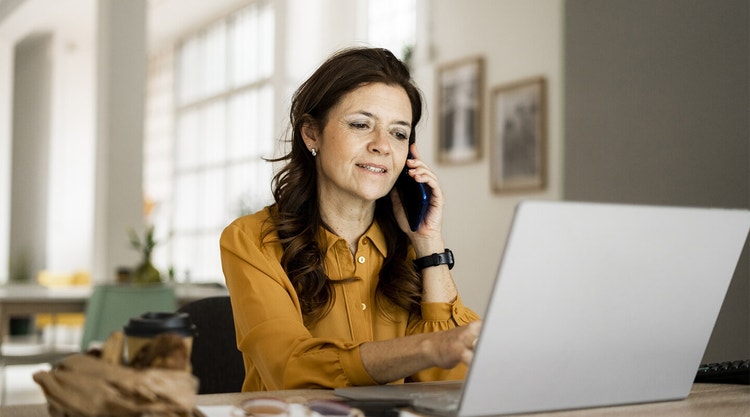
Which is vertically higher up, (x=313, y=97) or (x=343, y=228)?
(x=313, y=97)

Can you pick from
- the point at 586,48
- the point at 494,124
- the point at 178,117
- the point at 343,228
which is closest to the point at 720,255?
the point at 343,228

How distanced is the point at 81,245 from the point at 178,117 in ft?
7.22

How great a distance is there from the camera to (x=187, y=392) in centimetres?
85

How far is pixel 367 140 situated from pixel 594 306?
789 millimetres

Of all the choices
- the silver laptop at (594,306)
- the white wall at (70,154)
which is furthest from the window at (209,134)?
the silver laptop at (594,306)

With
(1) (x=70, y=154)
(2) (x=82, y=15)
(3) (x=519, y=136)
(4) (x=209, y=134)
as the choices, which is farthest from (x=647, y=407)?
(1) (x=70, y=154)

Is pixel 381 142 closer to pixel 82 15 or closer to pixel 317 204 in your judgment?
pixel 317 204

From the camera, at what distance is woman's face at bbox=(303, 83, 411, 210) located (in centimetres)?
168

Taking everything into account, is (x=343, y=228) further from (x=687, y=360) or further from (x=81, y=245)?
(x=81, y=245)

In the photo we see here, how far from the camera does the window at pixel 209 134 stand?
888 centimetres

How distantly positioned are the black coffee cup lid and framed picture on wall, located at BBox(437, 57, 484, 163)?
4.29 metres

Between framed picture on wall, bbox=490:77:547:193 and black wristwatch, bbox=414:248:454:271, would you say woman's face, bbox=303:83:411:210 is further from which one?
framed picture on wall, bbox=490:77:547:193

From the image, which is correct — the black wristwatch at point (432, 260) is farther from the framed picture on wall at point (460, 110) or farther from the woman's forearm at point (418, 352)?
the framed picture on wall at point (460, 110)

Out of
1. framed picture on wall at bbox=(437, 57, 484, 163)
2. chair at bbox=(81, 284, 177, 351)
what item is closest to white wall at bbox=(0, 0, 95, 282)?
framed picture on wall at bbox=(437, 57, 484, 163)
